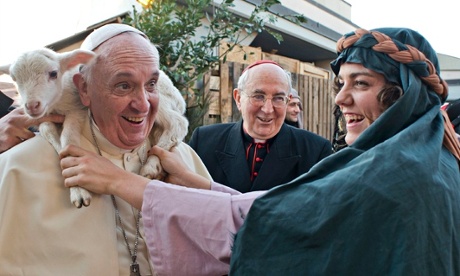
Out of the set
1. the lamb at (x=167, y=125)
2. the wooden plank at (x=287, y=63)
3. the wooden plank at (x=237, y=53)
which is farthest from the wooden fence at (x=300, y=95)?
the lamb at (x=167, y=125)

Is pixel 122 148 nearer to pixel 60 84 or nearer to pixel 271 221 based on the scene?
pixel 60 84

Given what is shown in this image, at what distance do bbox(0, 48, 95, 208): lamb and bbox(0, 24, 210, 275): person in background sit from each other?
5cm

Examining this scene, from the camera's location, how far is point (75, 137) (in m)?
2.15

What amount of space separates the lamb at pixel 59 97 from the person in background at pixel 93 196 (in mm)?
60

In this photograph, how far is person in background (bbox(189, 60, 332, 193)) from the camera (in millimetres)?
3768

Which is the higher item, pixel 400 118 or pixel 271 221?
pixel 400 118

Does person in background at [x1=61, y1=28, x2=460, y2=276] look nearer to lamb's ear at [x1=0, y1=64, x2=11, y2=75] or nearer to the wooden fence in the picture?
lamb's ear at [x1=0, y1=64, x2=11, y2=75]

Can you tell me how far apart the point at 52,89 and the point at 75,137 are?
0.29 metres

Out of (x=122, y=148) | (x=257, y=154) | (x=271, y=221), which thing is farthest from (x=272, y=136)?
(x=271, y=221)

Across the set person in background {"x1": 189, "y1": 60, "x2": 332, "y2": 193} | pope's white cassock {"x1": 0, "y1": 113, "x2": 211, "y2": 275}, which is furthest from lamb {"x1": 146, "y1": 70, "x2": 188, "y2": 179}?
person in background {"x1": 189, "y1": 60, "x2": 332, "y2": 193}

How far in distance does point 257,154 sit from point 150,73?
1.89m

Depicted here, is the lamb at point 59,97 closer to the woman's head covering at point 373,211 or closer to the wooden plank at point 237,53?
the woman's head covering at point 373,211

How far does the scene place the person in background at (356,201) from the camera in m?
1.41

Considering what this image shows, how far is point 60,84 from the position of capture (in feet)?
7.50
